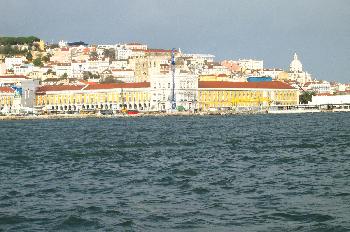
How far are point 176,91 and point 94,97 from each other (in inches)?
366

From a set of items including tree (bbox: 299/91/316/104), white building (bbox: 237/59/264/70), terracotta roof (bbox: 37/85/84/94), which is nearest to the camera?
terracotta roof (bbox: 37/85/84/94)

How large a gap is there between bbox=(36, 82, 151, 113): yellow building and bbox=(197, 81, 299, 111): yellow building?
22.5 feet

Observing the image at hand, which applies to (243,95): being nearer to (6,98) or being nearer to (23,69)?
(6,98)

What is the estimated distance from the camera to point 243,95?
89.9 metres

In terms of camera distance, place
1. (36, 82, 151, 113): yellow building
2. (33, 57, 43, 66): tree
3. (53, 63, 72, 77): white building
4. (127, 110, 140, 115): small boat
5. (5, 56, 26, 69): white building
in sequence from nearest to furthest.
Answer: (127, 110, 140, 115): small boat < (36, 82, 151, 113): yellow building < (53, 63, 72, 77): white building < (5, 56, 26, 69): white building < (33, 57, 43, 66): tree

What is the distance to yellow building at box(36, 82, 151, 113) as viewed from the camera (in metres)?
85.3

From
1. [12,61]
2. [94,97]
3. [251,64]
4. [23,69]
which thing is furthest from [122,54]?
[94,97]

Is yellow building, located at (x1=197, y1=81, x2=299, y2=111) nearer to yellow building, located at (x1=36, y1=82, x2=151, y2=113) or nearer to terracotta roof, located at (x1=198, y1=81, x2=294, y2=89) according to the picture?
terracotta roof, located at (x1=198, y1=81, x2=294, y2=89)

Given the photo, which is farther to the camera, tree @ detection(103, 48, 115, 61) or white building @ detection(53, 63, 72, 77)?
tree @ detection(103, 48, 115, 61)

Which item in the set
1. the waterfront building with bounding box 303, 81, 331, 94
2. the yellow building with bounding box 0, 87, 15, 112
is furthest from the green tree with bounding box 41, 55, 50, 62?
the waterfront building with bounding box 303, 81, 331, 94

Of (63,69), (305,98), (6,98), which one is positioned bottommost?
(305,98)

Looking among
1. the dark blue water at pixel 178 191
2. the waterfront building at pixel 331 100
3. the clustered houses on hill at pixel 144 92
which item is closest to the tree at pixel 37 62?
the clustered houses on hill at pixel 144 92

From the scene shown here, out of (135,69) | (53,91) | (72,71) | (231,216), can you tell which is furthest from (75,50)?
(231,216)

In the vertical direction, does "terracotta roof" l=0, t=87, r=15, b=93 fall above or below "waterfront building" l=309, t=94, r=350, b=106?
above
